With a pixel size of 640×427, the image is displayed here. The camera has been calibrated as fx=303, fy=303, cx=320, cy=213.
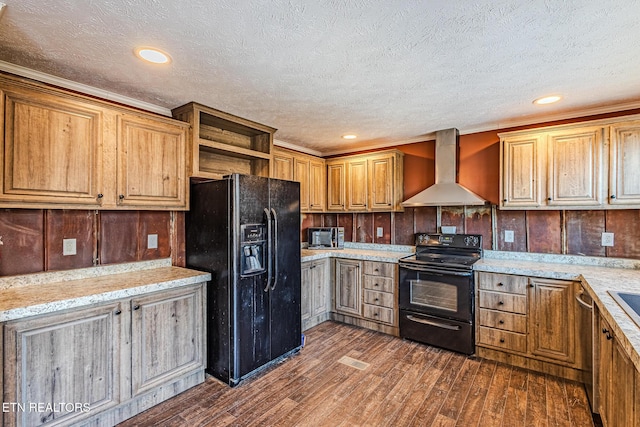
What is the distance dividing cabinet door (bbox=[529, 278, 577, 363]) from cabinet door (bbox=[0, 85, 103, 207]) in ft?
12.1

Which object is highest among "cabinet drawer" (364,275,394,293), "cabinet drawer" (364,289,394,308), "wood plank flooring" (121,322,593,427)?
"cabinet drawer" (364,275,394,293)

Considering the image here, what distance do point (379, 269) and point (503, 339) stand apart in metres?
1.37

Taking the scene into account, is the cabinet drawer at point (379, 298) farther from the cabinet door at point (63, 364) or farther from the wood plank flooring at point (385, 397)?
the cabinet door at point (63, 364)

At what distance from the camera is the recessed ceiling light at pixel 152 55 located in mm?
1834

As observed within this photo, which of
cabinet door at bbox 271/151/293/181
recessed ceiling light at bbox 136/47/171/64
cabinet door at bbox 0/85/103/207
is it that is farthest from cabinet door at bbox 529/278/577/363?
cabinet door at bbox 0/85/103/207

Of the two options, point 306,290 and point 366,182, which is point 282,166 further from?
point 306,290

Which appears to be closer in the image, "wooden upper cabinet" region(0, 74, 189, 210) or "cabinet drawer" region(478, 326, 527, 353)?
"wooden upper cabinet" region(0, 74, 189, 210)

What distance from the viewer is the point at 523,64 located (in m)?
2.00

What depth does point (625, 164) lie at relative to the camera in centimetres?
257

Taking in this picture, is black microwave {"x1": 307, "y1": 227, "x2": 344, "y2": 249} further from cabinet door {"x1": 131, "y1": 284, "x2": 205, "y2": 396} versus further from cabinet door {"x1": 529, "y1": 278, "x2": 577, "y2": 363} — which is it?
cabinet door {"x1": 529, "y1": 278, "x2": 577, "y2": 363}

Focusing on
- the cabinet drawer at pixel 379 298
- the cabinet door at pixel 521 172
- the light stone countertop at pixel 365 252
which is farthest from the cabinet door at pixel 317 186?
the cabinet door at pixel 521 172

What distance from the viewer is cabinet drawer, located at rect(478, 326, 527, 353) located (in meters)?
2.77

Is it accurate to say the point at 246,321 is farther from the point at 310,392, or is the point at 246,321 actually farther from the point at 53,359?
the point at 53,359

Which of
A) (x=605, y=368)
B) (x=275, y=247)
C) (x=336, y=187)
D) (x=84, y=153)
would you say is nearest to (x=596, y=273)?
(x=605, y=368)
